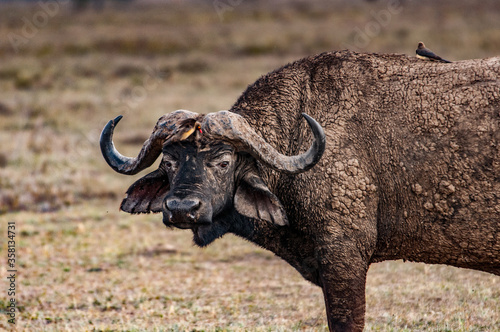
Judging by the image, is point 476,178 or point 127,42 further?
point 127,42

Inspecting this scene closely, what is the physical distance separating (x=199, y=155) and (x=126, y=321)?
2.94 meters

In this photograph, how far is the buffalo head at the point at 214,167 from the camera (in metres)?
5.44

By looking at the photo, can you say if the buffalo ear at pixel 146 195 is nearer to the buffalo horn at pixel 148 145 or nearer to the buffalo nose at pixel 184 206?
the buffalo horn at pixel 148 145

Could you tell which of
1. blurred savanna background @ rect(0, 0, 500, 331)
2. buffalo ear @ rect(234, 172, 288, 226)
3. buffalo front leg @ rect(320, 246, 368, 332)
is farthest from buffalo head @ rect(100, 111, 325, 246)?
blurred savanna background @ rect(0, 0, 500, 331)

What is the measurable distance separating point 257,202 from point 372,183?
1020 mm

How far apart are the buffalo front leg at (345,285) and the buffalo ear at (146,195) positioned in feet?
5.19

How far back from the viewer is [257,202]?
5934 mm

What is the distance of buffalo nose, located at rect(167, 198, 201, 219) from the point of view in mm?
5309

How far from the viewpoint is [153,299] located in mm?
8586

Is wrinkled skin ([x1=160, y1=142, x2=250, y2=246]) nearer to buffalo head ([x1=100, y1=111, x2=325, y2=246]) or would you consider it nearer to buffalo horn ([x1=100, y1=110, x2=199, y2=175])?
buffalo head ([x1=100, y1=111, x2=325, y2=246])

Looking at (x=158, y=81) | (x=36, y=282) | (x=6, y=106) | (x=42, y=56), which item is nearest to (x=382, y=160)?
(x=36, y=282)

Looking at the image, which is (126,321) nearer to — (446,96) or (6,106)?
(446,96)

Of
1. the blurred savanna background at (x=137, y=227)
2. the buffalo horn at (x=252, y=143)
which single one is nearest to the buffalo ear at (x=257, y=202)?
the buffalo horn at (x=252, y=143)

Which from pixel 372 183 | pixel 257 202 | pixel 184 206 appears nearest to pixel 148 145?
pixel 184 206
